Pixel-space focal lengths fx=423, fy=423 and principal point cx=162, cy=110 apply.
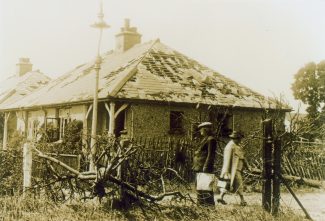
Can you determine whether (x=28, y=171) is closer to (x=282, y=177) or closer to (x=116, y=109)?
(x=282, y=177)

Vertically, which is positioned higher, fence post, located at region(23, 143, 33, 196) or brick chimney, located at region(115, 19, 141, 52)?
brick chimney, located at region(115, 19, 141, 52)

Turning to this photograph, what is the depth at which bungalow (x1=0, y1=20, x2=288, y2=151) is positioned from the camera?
1603cm

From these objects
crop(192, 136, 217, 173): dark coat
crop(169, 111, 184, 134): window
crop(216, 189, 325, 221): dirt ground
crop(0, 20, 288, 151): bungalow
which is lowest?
crop(216, 189, 325, 221): dirt ground

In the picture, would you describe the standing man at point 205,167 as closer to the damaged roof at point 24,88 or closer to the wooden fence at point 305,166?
the wooden fence at point 305,166

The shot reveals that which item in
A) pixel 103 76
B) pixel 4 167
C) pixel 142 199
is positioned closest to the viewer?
pixel 142 199

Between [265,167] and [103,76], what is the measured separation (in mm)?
12509

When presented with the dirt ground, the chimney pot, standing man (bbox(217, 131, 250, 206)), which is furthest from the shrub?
the chimney pot

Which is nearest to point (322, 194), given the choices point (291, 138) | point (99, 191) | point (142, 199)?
point (291, 138)

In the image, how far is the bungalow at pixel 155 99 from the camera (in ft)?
52.6

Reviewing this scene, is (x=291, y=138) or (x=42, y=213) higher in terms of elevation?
(x=291, y=138)

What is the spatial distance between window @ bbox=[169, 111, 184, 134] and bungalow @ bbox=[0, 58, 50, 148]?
40.6ft

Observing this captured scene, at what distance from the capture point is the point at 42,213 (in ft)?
26.0

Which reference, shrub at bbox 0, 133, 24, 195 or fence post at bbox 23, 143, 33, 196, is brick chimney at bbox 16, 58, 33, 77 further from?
fence post at bbox 23, 143, 33, 196

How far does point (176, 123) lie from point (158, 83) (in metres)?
1.79
